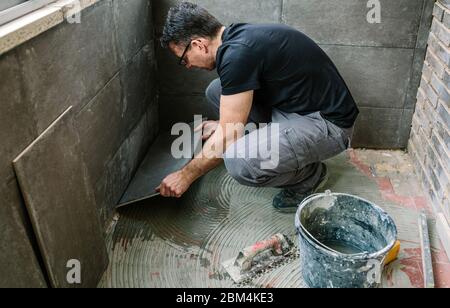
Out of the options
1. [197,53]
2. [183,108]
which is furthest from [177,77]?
[197,53]

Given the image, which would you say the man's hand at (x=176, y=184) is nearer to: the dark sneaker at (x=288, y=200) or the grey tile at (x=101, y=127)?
the grey tile at (x=101, y=127)

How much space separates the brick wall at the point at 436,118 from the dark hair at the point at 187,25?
1248 millimetres

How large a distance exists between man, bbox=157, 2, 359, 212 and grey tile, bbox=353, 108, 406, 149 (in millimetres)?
703

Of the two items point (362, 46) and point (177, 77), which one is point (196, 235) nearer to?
point (177, 77)

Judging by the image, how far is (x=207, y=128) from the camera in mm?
2711

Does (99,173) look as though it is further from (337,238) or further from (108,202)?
(337,238)

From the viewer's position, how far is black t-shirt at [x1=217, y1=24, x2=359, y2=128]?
1.94 m

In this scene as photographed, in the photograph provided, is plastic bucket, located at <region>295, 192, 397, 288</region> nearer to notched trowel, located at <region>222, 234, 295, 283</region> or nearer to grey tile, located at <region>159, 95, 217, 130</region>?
Result: notched trowel, located at <region>222, 234, 295, 283</region>

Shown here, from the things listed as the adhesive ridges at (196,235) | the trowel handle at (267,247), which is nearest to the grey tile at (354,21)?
the adhesive ridges at (196,235)

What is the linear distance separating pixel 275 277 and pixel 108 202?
3.01 ft

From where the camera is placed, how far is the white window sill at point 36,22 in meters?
1.29

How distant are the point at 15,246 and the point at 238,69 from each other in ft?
3.69

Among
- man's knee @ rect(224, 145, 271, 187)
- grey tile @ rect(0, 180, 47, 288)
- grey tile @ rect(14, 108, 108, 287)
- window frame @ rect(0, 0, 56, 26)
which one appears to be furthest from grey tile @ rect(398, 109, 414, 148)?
grey tile @ rect(0, 180, 47, 288)

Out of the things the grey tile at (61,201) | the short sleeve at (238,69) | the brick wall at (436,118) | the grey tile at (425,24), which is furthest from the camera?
the grey tile at (425,24)
